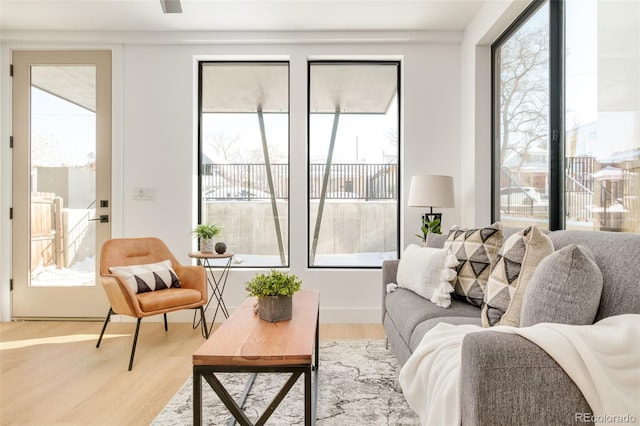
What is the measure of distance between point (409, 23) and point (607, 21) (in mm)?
1836

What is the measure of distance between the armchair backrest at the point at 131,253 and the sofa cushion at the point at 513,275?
2552 millimetres

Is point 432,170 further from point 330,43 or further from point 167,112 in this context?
point 167,112

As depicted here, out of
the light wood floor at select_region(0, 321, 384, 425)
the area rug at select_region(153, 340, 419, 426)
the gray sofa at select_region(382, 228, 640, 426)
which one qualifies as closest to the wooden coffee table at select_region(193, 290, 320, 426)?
the area rug at select_region(153, 340, 419, 426)

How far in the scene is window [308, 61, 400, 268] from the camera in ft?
12.9

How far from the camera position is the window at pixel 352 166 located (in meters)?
3.94


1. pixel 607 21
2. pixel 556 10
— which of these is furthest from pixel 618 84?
pixel 556 10

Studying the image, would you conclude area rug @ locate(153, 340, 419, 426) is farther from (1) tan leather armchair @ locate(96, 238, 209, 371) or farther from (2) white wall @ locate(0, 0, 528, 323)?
(2) white wall @ locate(0, 0, 528, 323)

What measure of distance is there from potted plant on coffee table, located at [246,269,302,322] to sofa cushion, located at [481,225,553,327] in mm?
948

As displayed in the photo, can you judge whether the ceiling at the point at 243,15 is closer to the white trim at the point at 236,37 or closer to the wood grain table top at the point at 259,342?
the white trim at the point at 236,37

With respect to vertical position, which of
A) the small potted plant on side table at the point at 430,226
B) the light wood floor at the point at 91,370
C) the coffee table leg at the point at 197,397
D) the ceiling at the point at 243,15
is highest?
the ceiling at the point at 243,15

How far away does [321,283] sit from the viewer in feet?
12.3

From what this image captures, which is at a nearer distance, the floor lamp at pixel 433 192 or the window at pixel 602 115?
the window at pixel 602 115

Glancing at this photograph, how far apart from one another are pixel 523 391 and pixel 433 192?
2259 millimetres

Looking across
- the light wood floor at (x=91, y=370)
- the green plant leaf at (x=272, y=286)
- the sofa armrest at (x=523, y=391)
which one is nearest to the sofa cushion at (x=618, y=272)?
the sofa armrest at (x=523, y=391)
